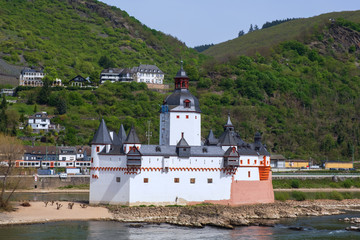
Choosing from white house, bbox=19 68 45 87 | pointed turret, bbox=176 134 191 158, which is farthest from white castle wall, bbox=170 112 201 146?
white house, bbox=19 68 45 87

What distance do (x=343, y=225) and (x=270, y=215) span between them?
817cm

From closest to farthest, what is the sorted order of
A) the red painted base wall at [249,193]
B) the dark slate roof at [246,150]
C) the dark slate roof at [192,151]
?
the dark slate roof at [192,151] → the red painted base wall at [249,193] → the dark slate roof at [246,150]

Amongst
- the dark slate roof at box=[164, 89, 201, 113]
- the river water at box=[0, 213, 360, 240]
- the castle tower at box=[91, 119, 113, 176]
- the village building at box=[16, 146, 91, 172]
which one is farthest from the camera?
the village building at box=[16, 146, 91, 172]

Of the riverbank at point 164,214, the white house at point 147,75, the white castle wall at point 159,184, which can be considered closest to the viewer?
the riverbank at point 164,214

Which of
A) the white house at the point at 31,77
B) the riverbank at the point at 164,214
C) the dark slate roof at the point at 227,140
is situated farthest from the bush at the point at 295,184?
the white house at the point at 31,77

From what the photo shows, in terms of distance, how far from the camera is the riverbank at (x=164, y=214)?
211 feet

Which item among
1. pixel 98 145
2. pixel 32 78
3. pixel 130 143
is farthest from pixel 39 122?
pixel 130 143

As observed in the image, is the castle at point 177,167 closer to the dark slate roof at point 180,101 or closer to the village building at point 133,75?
the dark slate roof at point 180,101

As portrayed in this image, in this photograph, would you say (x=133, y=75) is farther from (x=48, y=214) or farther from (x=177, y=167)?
(x=48, y=214)

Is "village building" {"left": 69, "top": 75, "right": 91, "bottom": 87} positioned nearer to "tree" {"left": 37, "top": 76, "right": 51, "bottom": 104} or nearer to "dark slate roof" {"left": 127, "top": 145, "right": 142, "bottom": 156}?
"tree" {"left": 37, "top": 76, "right": 51, "bottom": 104}

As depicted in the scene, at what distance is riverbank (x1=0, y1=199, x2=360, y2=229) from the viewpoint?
6438 centimetres

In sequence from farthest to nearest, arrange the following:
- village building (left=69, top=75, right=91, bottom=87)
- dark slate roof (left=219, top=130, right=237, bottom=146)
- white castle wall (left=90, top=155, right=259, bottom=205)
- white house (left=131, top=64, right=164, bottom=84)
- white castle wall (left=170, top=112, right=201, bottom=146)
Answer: white house (left=131, top=64, right=164, bottom=84), village building (left=69, top=75, right=91, bottom=87), white castle wall (left=170, top=112, right=201, bottom=146), dark slate roof (left=219, top=130, right=237, bottom=146), white castle wall (left=90, top=155, right=259, bottom=205)

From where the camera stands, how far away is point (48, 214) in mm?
65938

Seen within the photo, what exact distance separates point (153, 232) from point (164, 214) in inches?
306
